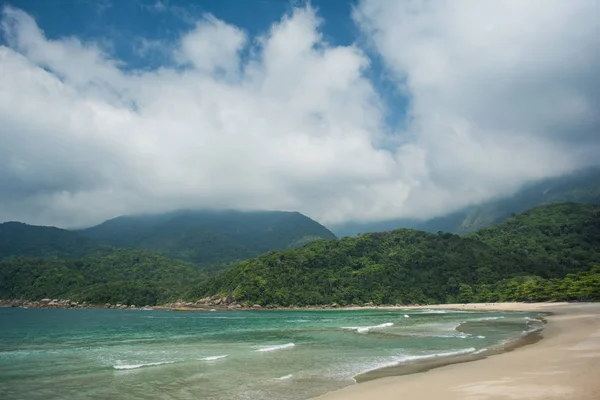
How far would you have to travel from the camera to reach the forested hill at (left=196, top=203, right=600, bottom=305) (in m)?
130

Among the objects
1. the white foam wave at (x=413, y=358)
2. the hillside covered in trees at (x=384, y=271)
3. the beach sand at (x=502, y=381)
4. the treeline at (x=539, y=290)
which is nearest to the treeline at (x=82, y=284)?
the hillside covered in trees at (x=384, y=271)

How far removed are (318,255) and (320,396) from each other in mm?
147329

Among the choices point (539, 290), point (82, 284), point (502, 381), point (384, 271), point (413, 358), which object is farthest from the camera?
point (82, 284)

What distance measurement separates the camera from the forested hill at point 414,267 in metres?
130

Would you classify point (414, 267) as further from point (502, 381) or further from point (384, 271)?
point (502, 381)

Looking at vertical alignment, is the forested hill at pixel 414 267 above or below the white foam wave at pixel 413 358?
above

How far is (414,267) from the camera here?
143m

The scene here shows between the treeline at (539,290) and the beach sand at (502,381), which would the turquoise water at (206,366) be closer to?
the beach sand at (502,381)

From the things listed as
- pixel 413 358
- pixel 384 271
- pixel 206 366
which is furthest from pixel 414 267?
pixel 206 366

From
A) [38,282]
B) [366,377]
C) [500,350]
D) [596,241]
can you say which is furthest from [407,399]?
[38,282]

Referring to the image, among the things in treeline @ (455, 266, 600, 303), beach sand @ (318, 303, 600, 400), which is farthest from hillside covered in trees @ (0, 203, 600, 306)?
beach sand @ (318, 303, 600, 400)

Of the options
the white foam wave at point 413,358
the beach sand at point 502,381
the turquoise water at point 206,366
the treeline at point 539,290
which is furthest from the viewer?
the treeline at point 539,290

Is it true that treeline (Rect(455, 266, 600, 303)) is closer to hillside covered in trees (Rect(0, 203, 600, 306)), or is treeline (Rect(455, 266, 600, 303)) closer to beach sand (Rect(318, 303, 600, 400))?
hillside covered in trees (Rect(0, 203, 600, 306))

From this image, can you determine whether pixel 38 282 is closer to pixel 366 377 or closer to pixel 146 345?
pixel 146 345
